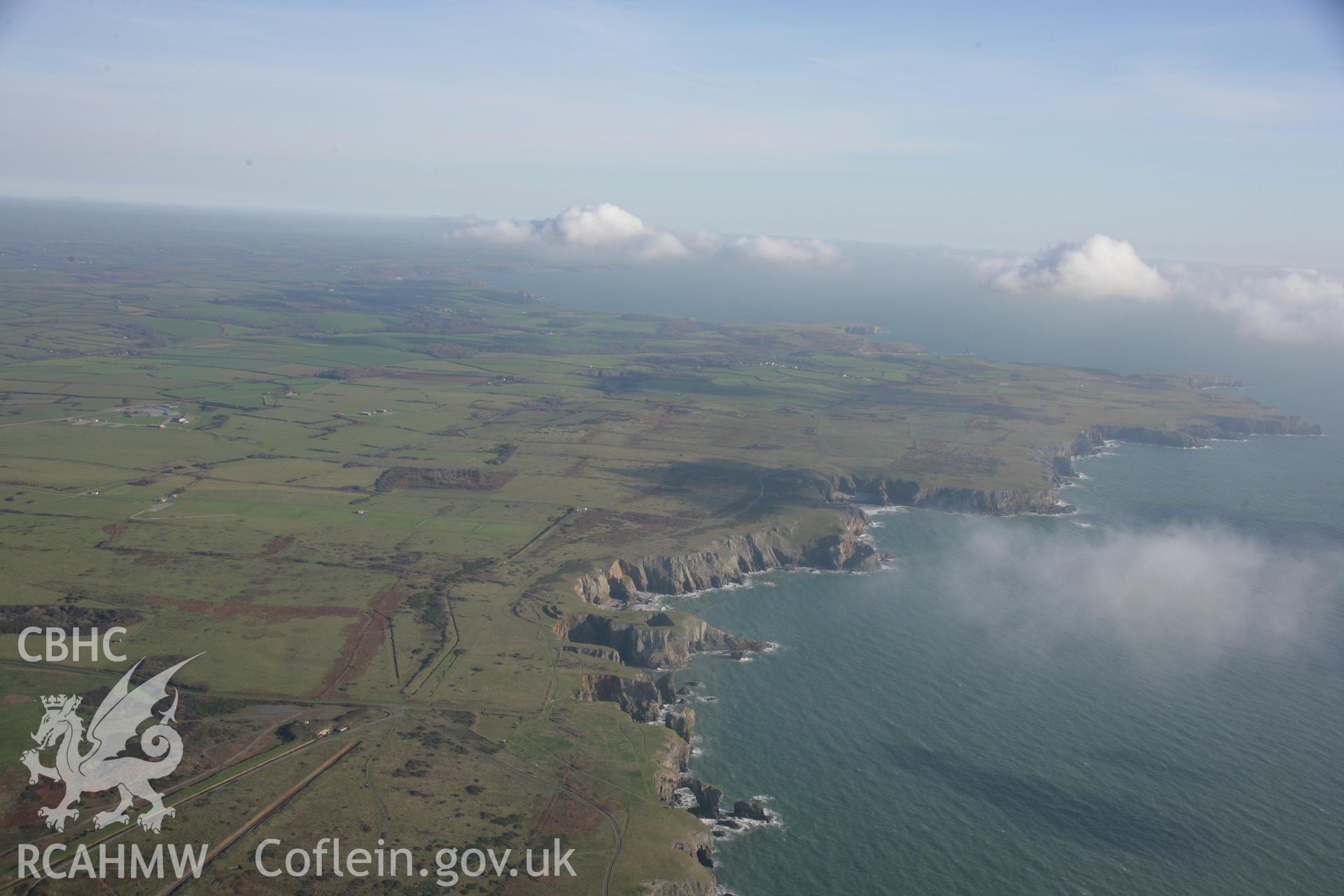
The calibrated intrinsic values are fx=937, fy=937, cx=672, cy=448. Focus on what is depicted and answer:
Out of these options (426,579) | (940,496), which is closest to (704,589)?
(426,579)

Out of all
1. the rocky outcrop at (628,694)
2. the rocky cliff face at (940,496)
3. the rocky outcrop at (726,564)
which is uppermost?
the rocky cliff face at (940,496)

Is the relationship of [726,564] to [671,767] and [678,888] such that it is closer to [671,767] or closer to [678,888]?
[671,767]

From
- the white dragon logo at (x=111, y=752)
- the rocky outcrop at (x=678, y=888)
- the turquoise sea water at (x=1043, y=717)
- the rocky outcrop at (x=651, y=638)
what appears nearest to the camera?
the rocky outcrop at (x=678, y=888)

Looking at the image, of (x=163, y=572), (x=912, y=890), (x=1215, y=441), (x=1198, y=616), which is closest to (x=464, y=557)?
(x=163, y=572)

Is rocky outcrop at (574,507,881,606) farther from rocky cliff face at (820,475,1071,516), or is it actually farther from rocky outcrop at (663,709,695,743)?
rocky outcrop at (663,709,695,743)

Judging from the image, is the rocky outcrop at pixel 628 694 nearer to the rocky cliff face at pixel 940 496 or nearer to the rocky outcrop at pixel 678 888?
the rocky outcrop at pixel 678 888

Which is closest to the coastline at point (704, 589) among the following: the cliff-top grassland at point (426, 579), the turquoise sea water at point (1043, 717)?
the cliff-top grassland at point (426, 579)

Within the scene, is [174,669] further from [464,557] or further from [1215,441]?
[1215,441]
